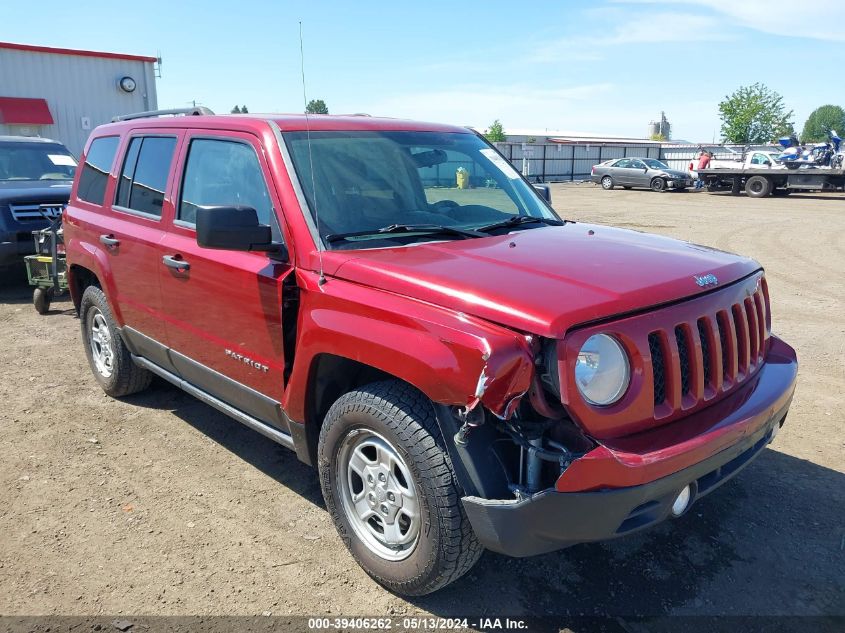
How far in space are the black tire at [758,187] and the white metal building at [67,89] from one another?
2222 cm

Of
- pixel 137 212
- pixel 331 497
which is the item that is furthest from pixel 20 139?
pixel 331 497

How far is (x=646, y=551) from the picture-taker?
3.31 m

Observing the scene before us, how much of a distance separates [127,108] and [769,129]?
215ft

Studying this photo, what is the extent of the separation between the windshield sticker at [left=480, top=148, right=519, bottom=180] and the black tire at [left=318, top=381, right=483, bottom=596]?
83.2 inches

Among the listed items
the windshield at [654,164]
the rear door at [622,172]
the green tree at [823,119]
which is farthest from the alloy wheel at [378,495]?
the green tree at [823,119]

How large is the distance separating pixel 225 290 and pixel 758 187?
2732 cm

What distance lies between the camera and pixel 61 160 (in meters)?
10.9

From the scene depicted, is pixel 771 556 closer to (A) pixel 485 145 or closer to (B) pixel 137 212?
(A) pixel 485 145

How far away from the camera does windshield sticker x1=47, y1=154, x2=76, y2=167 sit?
35.3 ft

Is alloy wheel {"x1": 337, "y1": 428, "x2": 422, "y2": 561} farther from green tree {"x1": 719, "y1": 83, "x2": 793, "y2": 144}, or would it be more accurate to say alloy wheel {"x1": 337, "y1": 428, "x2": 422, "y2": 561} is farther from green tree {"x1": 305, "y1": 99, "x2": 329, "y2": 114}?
green tree {"x1": 719, "y1": 83, "x2": 793, "y2": 144}

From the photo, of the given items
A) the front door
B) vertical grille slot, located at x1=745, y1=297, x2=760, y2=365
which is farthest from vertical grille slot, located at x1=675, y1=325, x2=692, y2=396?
the front door

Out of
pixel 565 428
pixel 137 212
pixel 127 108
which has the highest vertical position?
pixel 127 108

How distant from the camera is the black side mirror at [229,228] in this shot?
3025 mm

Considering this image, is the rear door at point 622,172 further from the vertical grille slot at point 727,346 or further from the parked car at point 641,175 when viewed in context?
the vertical grille slot at point 727,346
